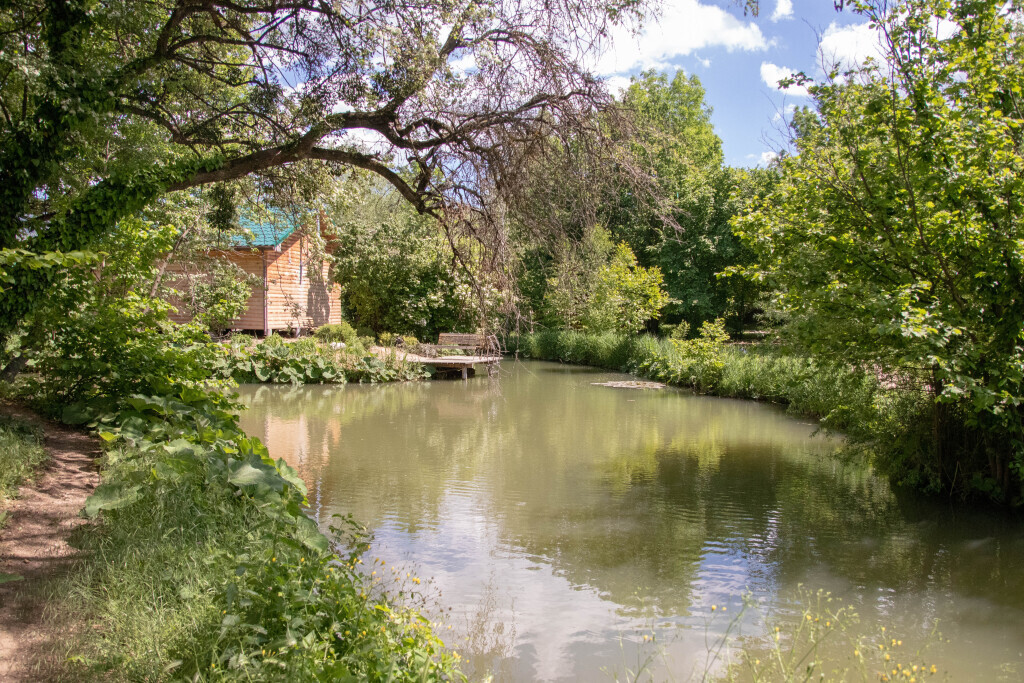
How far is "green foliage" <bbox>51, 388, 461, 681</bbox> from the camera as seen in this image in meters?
2.99

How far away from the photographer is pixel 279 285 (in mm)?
23203

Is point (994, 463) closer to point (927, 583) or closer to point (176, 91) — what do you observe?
point (927, 583)

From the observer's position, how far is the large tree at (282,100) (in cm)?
680

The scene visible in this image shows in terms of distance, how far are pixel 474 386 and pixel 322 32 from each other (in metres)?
13.0

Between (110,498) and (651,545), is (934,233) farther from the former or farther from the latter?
Answer: (110,498)

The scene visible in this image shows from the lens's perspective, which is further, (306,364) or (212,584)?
(306,364)

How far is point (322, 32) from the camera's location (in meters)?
8.20

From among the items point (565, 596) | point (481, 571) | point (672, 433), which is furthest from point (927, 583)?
point (672, 433)

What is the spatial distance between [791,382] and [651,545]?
17.4ft

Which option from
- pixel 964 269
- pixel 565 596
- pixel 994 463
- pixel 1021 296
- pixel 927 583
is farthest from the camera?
pixel 994 463

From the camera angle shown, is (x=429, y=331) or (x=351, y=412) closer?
(x=351, y=412)

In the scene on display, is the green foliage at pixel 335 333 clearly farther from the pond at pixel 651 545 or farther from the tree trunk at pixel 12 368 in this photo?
the tree trunk at pixel 12 368

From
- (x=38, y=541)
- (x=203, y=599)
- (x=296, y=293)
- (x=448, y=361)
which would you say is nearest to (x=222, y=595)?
(x=203, y=599)

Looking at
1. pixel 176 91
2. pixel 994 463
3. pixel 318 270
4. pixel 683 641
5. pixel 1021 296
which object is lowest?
pixel 683 641
